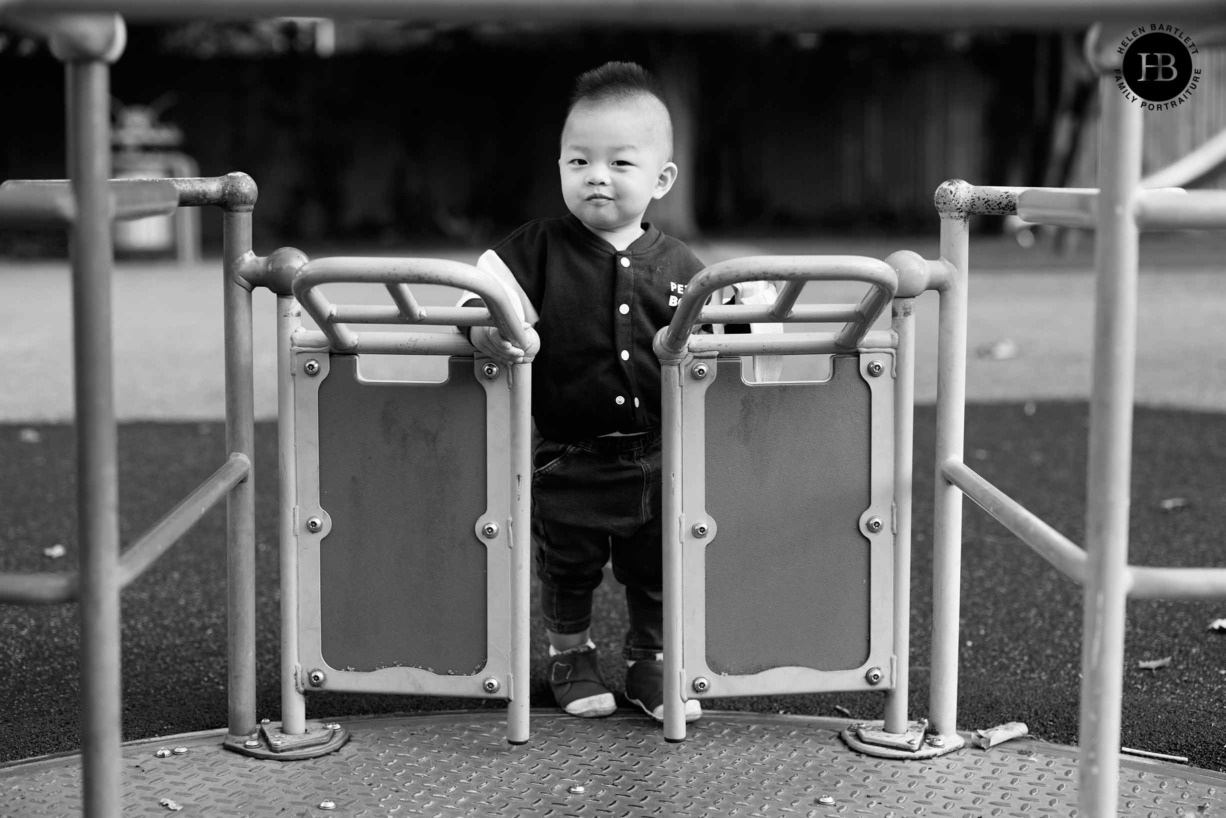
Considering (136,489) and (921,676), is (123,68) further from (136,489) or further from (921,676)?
(921,676)

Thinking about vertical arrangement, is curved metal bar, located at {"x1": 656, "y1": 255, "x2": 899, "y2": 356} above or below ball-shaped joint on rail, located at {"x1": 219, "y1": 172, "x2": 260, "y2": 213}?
below

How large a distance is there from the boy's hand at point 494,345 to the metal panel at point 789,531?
273 mm

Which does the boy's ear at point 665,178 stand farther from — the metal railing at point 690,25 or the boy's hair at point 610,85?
the metal railing at point 690,25

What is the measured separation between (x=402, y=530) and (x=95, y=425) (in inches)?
31.6

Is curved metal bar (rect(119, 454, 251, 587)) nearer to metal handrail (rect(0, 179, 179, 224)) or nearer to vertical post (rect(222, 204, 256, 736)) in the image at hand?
vertical post (rect(222, 204, 256, 736))

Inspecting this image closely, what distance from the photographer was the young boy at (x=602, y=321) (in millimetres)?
2457

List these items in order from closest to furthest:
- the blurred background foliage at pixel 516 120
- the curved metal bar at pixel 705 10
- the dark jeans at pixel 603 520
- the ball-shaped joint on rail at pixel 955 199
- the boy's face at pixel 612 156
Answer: the curved metal bar at pixel 705 10
the ball-shaped joint on rail at pixel 955 199
the boy's face at pixel 612 156
the dark jeans at pixel 603 520
the blurred background foliage at pixel 516 120

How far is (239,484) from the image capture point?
2.36 m

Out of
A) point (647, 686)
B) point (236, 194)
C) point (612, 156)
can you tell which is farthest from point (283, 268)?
point (647, 686)

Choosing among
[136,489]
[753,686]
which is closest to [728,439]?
[753,686]

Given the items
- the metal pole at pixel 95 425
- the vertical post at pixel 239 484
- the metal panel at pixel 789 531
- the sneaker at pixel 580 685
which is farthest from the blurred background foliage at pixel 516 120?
the metal pole at pixel 95 425

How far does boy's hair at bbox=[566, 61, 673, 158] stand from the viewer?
8.00 feet

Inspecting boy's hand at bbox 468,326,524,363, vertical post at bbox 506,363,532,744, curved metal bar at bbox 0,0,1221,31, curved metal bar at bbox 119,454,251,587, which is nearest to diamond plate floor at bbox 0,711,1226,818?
vertical post at bbox 506,363,532,744

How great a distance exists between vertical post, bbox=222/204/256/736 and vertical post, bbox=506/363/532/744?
40 centimetres
